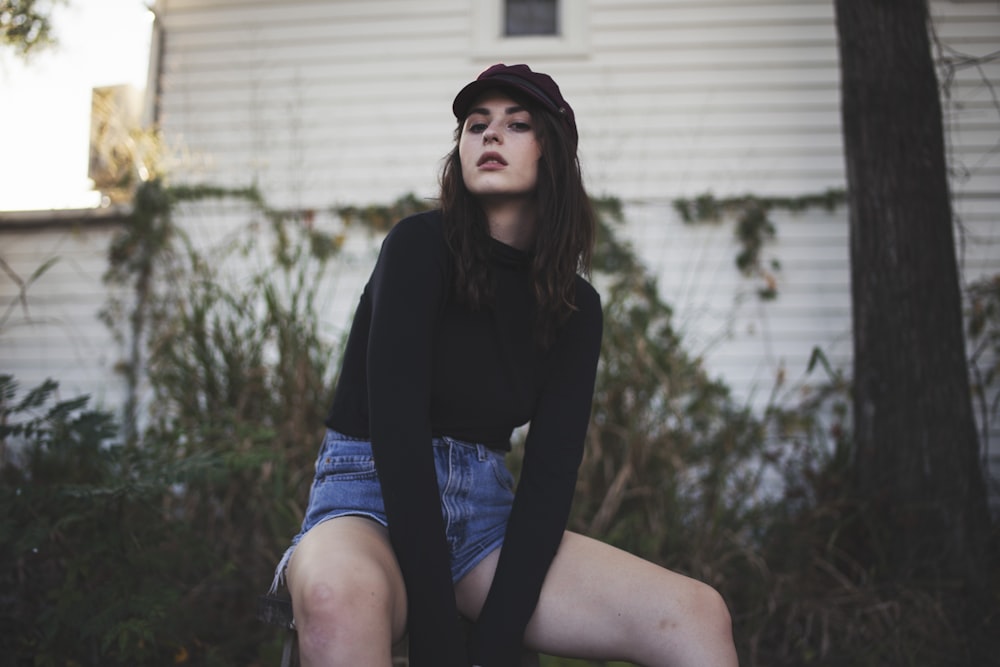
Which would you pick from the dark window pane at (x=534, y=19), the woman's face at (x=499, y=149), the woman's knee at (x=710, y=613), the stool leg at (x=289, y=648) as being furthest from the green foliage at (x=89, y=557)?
the dark window pane at (x=534, y=19)

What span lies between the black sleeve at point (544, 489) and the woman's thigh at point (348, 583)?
0.20 meters

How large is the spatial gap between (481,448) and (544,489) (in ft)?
0.54

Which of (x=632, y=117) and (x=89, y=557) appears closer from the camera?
(x=89, y=557)

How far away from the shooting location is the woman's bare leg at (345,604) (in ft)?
4.01

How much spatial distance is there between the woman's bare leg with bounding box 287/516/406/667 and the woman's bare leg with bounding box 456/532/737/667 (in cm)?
31

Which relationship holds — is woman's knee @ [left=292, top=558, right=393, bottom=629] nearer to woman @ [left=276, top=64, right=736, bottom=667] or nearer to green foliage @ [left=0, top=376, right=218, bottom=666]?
woman @ [left=276, top=64, right=736, bottom=667]

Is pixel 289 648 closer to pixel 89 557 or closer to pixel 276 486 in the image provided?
pixel 89 557

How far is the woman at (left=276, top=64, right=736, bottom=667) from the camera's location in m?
1.39

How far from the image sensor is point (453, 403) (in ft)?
5.44

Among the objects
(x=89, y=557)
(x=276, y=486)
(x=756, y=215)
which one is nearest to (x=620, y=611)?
(x=89, y=557)

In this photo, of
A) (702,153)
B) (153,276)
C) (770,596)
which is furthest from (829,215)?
(153,276)

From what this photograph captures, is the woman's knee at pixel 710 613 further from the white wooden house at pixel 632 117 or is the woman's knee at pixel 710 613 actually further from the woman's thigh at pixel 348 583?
the white wooden house at pixel 632 117

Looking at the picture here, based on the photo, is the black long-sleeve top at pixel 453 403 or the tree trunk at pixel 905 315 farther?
the tree trunk at pixel 905 315

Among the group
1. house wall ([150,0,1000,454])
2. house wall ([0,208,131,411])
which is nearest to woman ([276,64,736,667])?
house wall ([150,0,1000,454])
